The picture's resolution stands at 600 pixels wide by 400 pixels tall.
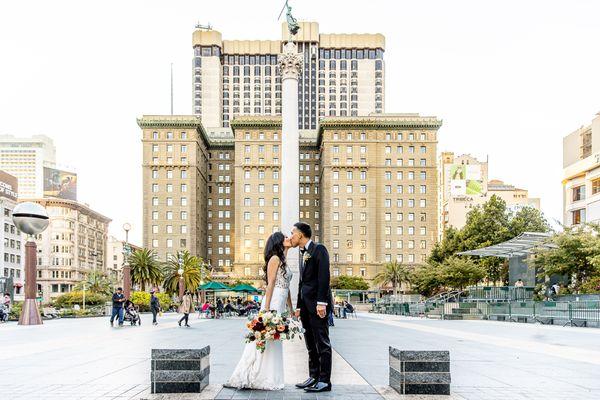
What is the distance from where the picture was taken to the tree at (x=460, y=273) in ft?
207

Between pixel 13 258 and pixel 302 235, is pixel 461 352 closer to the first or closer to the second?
pixel 302 235

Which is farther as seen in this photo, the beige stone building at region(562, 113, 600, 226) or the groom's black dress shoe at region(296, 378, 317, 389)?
the beige stone building at region(562, 113, 600, 226)

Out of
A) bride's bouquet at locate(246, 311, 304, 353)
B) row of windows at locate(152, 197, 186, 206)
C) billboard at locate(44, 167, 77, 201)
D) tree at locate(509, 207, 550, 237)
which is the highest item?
billboard at locate(44, 167, 77, 201)

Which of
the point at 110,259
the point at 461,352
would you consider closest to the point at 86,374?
the point at 461,352

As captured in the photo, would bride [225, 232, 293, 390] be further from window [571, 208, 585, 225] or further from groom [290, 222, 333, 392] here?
window [571, 208, 585, 225]

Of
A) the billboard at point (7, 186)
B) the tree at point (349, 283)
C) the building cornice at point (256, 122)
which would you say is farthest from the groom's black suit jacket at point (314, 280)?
the building cornice at point (256, 122)

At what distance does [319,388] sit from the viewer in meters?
8.52

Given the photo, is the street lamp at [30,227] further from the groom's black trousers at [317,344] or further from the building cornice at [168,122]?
the building cornice at [168,122]

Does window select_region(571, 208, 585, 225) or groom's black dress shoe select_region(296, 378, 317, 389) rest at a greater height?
window select_region(571, 208, 585, 225)

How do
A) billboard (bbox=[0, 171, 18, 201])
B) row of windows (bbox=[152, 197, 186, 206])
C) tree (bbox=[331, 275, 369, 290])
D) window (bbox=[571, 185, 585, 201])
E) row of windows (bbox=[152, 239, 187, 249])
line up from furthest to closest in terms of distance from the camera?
row of windows (bbox=[152, 197, 186, 206])
row of windows (bbox=[152, 239, 187, 249])
tree (bbox=[331, 275, 369, 290])
billboard (bbox=[0, 171, 18, 201])
window (bbox=[571, 185, 585, 201])

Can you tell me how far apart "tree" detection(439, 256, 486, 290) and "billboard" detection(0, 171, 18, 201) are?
75353 millimetres

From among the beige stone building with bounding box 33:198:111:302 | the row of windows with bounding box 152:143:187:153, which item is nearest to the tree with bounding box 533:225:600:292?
the row of windows with bounding box 152:143:187:153

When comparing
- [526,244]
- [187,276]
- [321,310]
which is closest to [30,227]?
[321,310]

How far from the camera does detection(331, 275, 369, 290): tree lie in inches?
4286
